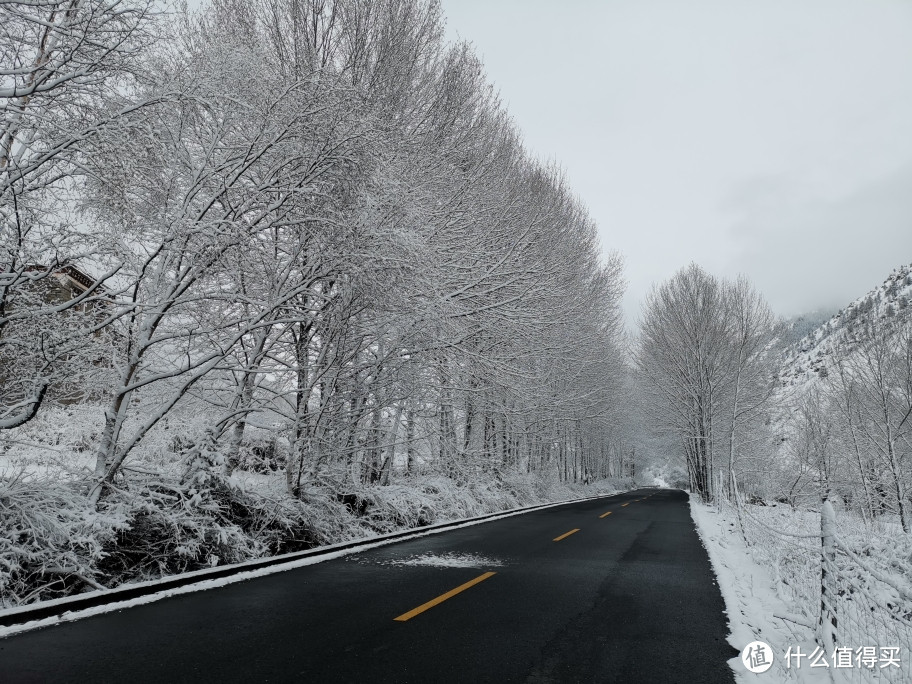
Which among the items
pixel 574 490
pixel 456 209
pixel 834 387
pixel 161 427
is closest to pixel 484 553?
pixel 161 427

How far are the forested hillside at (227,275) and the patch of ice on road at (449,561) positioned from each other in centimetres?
211

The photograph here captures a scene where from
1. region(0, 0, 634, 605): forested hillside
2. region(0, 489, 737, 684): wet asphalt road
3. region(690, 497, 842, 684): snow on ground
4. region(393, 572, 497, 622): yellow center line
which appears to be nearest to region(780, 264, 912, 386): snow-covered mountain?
region(0, 0, 634, 605): forested hillside

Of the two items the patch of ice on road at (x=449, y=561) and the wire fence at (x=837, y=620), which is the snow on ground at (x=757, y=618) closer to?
the wire fence at (x=837, y=620)

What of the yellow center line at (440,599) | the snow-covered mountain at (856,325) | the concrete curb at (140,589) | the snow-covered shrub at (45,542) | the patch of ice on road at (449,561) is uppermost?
the snow-covered mountain at (856,325)

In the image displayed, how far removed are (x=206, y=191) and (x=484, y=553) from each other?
24.4 ft

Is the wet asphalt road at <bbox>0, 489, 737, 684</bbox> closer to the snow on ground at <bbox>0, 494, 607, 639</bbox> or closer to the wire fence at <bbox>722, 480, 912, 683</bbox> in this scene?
the snow on ground at <bbox>0, 494, 607, 639</bbox>

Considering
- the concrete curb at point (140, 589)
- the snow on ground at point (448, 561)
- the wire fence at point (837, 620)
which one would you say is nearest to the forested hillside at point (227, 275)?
the concrete curb at point (140, 589)

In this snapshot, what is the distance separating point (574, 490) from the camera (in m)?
30.5

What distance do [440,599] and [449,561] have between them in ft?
7.86

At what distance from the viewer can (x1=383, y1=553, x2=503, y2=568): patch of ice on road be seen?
25.4 ft

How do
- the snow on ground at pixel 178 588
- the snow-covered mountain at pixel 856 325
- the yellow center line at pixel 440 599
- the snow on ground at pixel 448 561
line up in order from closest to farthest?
the snow on ground at pixel 178 588 < the yellow center line at pixel 440 599 < the snow on ground at pixel 448 561 < the snow-covered mountain at pixel 856 325

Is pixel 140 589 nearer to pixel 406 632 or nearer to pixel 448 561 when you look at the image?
pixel 406 632

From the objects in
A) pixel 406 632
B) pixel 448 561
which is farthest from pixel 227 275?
pixel 406 632

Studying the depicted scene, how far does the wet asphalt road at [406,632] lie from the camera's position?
3.69 meters
